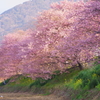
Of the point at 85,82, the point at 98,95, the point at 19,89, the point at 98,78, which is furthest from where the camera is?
the point at 19,89

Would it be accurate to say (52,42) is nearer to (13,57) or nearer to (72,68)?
(72,68)

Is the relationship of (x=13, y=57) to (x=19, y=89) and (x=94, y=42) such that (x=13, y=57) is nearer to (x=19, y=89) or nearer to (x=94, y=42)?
(x=19, y=89)

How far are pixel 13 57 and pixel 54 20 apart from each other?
14.8 metres

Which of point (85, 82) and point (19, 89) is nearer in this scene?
point (85, 82)

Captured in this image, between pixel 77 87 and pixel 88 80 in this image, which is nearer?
pixel 88 80

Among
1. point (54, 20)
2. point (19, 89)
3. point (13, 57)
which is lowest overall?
point (19, 89)

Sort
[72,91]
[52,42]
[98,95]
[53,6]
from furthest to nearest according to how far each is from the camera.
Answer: [53,6], [52,42], [72,91], [98,95]

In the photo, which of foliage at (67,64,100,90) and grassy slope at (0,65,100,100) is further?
foliage at (67,64,100,90)

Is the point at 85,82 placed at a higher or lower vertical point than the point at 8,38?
lower

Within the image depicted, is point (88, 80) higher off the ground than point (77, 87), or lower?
higher

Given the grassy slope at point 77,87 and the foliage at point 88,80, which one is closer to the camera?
the grassy slope at point 77,87

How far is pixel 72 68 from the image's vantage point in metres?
27.8

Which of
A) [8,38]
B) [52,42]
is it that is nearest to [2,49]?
[8,38]

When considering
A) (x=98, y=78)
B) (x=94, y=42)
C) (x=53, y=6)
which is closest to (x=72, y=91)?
(x=98, y=78)
